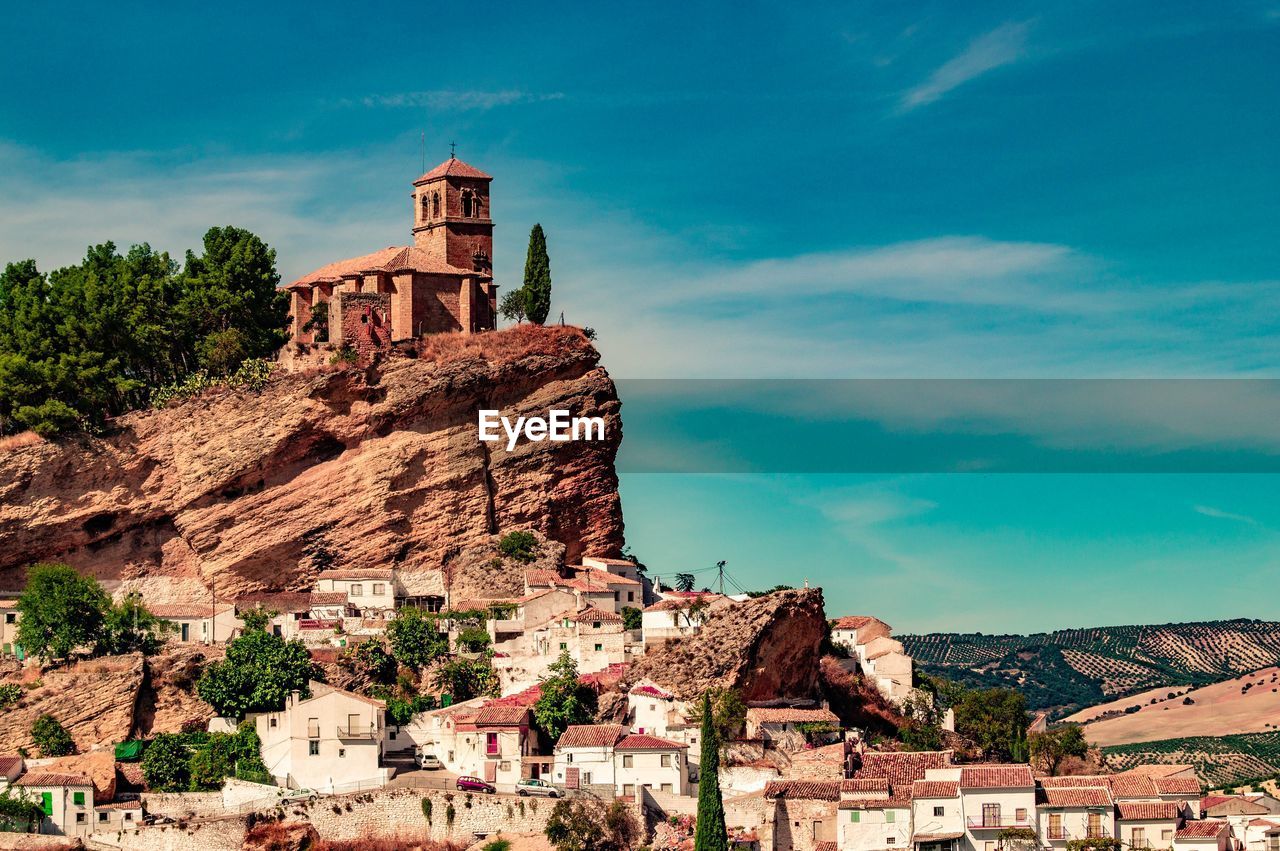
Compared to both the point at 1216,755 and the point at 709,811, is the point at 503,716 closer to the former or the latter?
the point at 709,811

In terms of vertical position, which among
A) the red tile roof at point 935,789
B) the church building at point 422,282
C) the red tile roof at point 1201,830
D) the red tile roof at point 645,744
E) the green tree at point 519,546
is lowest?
the red tile roof at point 1201,830

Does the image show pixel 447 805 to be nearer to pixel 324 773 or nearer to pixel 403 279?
pixel 324 773

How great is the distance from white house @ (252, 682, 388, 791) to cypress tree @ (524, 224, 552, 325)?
17.6 meters

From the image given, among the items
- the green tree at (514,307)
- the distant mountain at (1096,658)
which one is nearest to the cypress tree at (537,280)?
the green tree at (514,307)

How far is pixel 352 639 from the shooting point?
198 ft

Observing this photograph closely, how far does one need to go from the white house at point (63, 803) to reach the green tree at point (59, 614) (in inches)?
267

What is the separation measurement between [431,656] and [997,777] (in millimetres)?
16968

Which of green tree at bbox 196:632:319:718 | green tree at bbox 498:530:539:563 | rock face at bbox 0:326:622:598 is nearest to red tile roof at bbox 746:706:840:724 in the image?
green tree at bbox 498:530:539:563

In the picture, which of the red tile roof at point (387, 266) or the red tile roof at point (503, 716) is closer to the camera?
the red tile roof at point (503, 716)

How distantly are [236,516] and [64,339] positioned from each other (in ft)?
25.5

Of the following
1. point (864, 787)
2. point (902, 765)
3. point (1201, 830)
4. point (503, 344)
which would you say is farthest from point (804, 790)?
point (503, 344)

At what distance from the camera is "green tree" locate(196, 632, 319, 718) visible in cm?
5622

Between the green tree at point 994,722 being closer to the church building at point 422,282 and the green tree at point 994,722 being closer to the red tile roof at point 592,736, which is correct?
the red tile roof at point 592,736

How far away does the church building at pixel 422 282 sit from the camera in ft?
217
